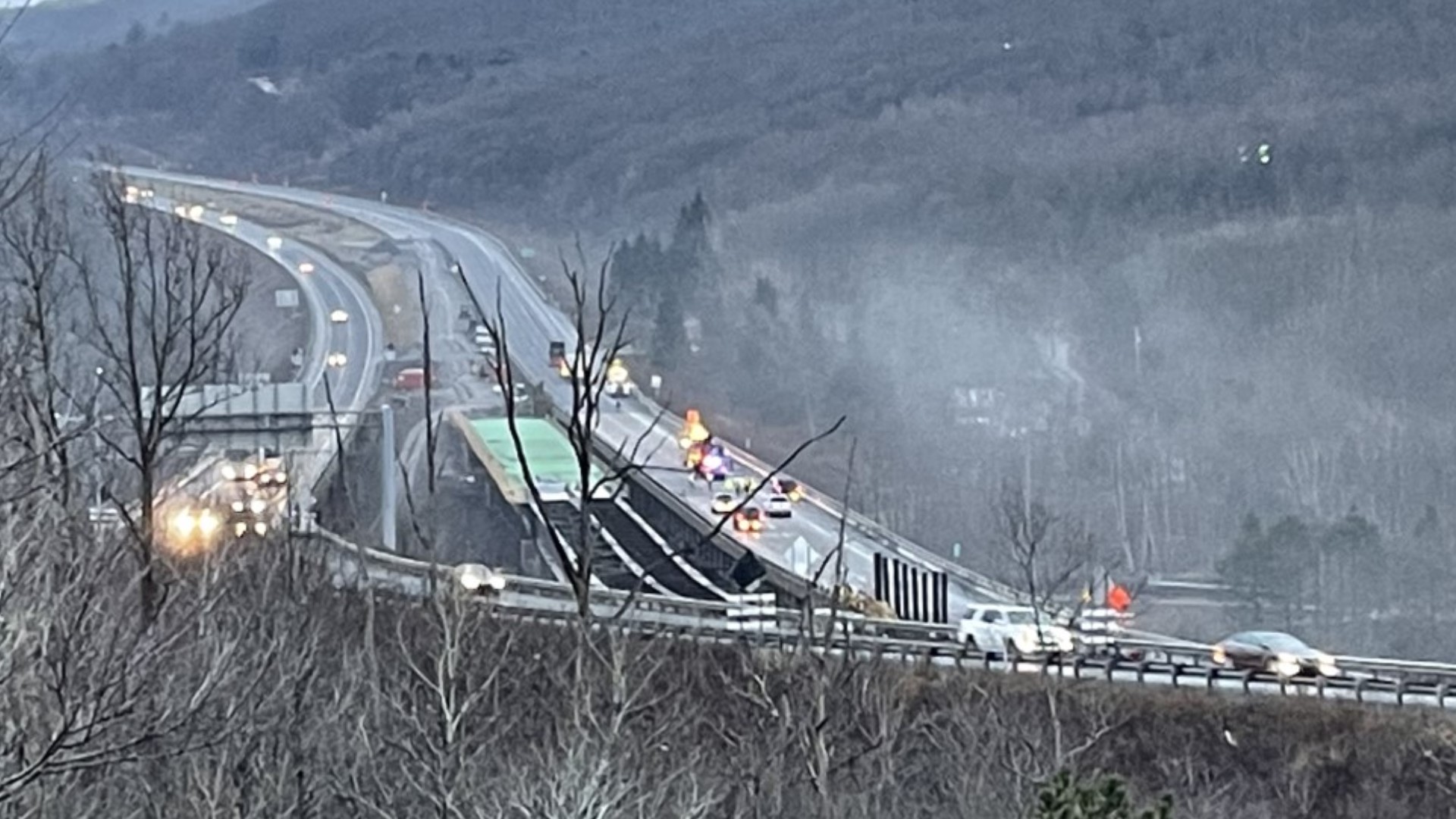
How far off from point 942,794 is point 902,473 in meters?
31.6

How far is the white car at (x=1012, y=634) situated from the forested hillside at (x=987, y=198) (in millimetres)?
15697

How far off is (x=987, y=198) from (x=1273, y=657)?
194 ft

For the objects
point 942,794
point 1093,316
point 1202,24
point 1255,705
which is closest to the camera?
point 942,794

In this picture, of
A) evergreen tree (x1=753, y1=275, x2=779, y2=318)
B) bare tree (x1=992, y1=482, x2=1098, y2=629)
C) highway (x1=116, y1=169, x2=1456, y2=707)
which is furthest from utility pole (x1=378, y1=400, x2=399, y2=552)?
evergreen tree (x1=753, y1=275, x2=779, y2=318)

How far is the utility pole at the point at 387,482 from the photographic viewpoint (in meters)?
23.2

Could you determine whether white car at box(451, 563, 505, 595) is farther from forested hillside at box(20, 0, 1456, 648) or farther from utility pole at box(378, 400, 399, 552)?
forested hillside at box(20, 0, 1456, 648)

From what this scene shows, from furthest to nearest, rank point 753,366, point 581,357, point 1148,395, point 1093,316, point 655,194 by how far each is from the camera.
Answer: point 655,194 < point 1093,316 < point 1148,395 < point 753,366 < point 581,357

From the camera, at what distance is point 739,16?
11338 cm

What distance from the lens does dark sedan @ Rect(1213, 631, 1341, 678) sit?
46.3 ft

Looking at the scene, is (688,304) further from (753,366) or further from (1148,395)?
(1148,395)

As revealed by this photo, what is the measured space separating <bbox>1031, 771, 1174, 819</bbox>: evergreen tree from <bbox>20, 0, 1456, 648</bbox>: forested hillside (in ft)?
85.6

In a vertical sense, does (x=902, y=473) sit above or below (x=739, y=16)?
below

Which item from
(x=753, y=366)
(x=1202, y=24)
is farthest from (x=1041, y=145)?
(x=753, y=366)

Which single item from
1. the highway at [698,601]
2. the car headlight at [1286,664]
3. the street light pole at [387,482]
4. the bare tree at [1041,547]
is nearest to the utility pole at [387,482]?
the street light pole at [387,482]
